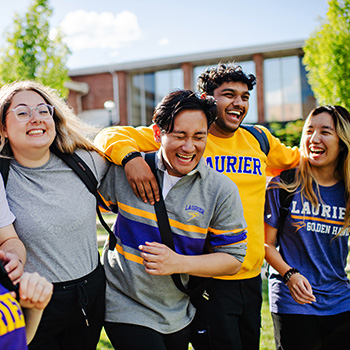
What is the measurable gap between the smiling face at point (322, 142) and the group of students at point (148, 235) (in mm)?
462

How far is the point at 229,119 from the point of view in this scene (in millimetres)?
2822

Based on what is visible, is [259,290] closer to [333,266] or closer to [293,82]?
[333,266]

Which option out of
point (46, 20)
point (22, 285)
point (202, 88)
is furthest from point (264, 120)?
point (22, 285)

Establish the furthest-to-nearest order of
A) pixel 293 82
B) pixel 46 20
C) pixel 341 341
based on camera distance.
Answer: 1. pixel 293 82
2. pixel 46 20
3. pixel 341 341

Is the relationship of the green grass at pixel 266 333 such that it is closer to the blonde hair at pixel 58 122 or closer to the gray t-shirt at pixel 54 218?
the gray t-shirt at pixel 54 218

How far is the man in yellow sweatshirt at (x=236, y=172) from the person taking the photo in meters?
2.66

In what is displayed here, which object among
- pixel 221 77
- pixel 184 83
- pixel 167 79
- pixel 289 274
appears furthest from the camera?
pixel 167 79

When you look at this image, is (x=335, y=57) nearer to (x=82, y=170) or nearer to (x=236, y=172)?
(x=236, y=172)

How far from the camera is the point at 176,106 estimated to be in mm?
2221

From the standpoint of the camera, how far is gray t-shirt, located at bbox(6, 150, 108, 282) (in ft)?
6.87

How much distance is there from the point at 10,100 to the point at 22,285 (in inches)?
47.0

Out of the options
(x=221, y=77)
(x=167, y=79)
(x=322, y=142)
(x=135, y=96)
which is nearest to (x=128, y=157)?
(x=221, y=77)

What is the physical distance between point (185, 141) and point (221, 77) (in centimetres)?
87

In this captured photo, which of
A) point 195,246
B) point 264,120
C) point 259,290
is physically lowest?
point 259,290
